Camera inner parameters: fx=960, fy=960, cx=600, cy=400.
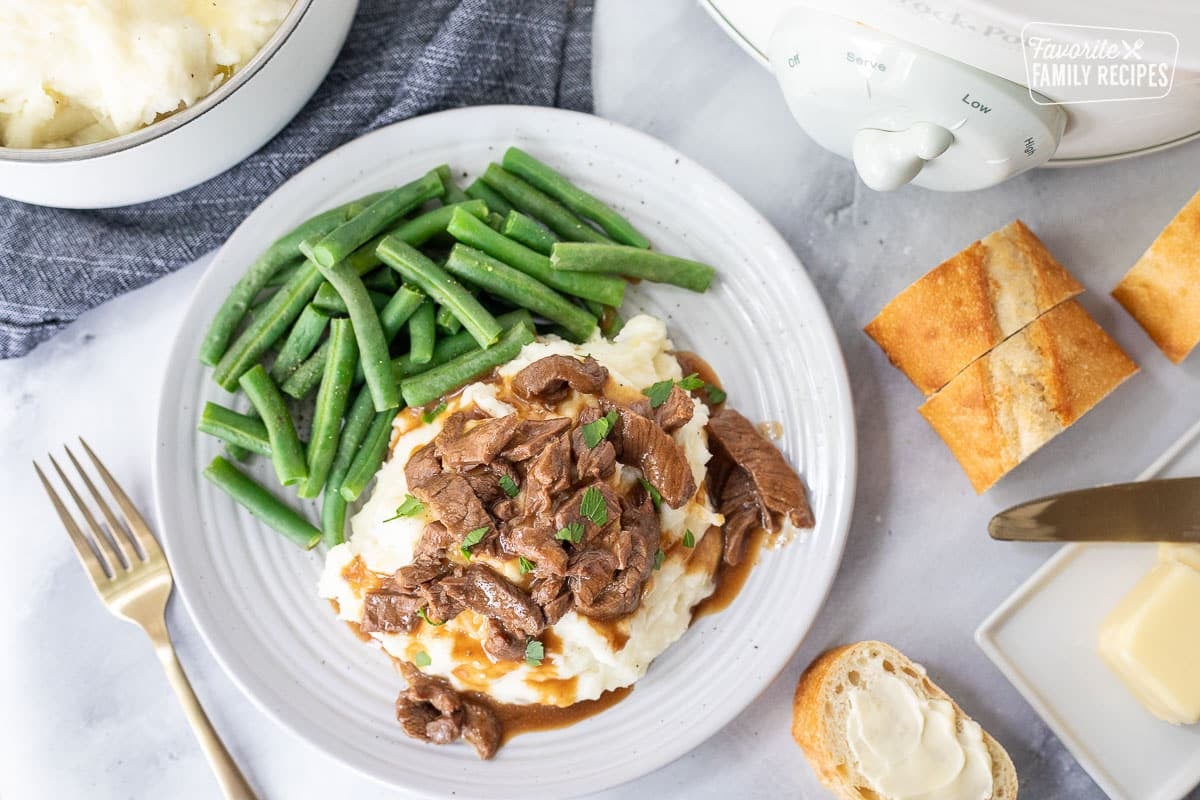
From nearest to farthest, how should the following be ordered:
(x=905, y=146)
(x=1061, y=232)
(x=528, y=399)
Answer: (x=905, y=146) → (x=528, y=399) → (x=1061, y=232)

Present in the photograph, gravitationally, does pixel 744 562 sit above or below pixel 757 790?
above

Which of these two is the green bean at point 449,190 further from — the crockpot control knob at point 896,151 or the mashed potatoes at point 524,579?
the crockpot control knob at point 896,151

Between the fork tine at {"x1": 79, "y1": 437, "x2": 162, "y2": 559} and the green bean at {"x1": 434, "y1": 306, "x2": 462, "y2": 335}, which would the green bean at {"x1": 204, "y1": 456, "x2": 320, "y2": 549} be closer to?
the fork tine at {"x1": 79, "y1": 437, "x2": 162, "y2": 559}

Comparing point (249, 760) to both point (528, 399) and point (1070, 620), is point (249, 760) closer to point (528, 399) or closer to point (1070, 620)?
point (528, 399)

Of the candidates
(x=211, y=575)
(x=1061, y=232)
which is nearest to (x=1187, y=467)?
(x=1061, y=232)

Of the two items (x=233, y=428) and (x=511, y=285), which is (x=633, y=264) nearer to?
(x=511, y=285)

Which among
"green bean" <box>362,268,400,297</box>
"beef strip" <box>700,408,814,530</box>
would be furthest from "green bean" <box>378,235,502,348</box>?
"beef strip" <box>700,408,814,530</box>

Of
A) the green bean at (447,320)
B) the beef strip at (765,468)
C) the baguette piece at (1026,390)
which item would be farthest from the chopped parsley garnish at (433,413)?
the baguette piece at (1026,390)
